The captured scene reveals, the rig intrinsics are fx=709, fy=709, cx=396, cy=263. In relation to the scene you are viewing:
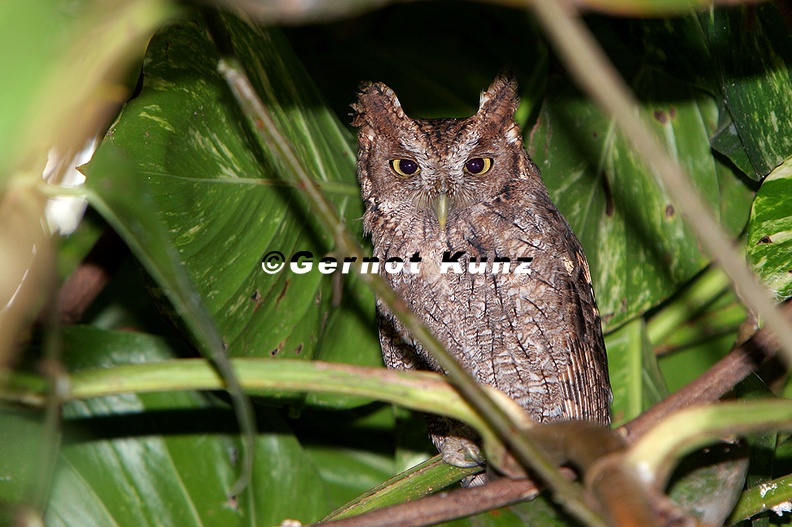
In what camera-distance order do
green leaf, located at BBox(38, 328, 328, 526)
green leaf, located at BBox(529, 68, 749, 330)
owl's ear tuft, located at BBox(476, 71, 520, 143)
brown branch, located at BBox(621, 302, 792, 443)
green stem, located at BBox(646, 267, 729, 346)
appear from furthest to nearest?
green stem, located at BBox(646, 267, 729, 346) → green leaf, located at BBox(529, 68, 749, 330) → owl's ear tuft, located at BBox(476, 71, 520, 143) → green leaf, located at BBox(38, 328, 328, 526) → brown branch, located at BBox(621, 302, 792, 443)

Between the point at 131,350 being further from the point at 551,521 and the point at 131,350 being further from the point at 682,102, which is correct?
the point at 682,102

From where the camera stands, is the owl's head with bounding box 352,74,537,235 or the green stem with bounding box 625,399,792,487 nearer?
the green stem with bounding box 625,399,792,487

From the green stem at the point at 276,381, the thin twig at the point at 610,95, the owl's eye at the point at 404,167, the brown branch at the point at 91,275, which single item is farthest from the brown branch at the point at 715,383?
the brown branch at the point at 91,275

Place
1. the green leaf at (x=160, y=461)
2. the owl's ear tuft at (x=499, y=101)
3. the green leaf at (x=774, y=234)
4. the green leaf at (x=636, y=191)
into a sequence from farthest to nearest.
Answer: the green leaf at (x=636, y=191) → the owl's ear tuft at (x=499, y=101) → the green leaf at (x=160, y=461) → the green leaf at (x=774, y=234)


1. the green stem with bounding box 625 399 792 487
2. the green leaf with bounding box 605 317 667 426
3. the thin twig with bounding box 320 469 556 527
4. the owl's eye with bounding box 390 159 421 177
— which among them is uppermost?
the owl's eye with bounding box 390 159 421 177

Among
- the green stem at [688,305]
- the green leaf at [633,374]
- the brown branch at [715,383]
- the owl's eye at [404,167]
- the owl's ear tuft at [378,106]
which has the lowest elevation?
the brown branch at [715,383]

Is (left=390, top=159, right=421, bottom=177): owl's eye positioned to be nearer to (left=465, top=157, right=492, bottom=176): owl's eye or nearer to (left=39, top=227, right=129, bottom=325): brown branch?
(left=465, top=157, right=492, bottom=176): owl's eye

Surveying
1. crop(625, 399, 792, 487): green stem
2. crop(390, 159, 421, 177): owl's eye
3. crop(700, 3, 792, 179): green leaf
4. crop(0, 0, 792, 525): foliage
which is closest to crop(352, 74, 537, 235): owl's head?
crop(390, 159, 421, 177): owl's eye

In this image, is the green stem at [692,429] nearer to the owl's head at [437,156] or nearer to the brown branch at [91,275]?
the owl's head at [437,156]
